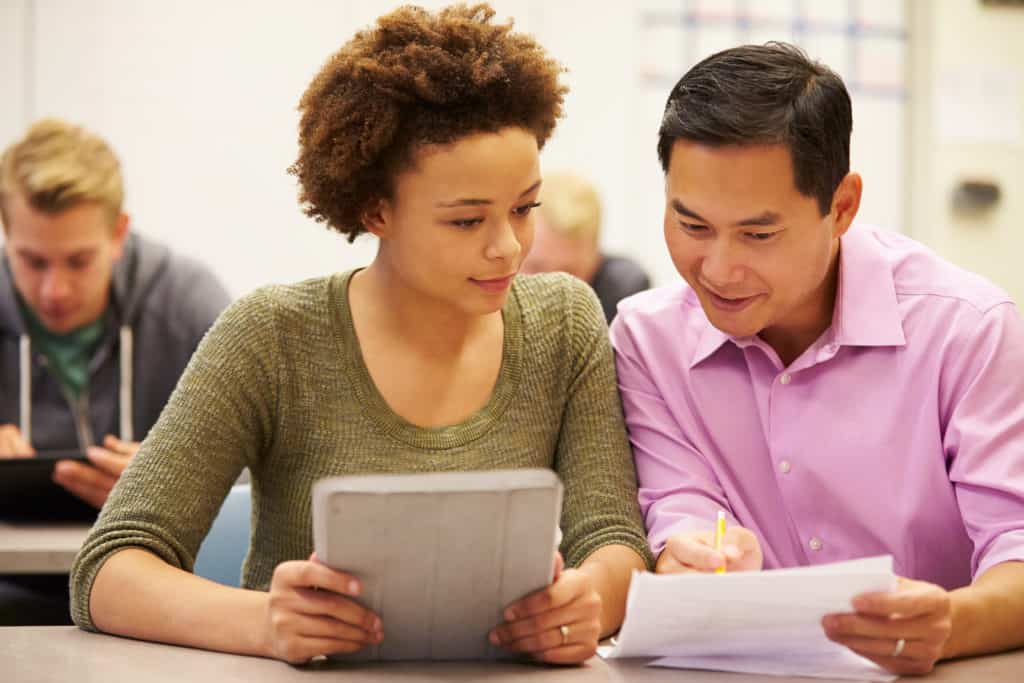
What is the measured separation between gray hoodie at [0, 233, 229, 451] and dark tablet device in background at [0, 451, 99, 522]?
53 cm

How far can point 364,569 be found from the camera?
3.91ft

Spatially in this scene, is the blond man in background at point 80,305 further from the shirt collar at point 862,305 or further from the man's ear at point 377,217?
the shirt collar at point 862,305

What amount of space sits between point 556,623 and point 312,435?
0.47 m

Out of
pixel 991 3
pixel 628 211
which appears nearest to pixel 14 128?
pixel 628 211

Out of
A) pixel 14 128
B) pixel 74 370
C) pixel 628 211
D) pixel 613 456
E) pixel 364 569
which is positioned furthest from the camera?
pixel 628 211

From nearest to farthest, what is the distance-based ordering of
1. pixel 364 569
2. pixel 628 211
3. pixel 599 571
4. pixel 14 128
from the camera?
pixel 364 569 → pixel 599 571 → pixel 14 128 → pixel 628 211

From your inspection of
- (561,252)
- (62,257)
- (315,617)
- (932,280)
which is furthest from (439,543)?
(561,252)

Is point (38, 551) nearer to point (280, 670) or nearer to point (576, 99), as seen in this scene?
point (280, 670)

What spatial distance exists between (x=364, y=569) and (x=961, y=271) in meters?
0.90

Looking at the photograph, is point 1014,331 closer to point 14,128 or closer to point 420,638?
point 420,638

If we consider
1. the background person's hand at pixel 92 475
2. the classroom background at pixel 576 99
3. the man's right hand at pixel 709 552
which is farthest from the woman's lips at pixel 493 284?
the classroom background at pixel 576 99

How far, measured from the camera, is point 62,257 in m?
2.83

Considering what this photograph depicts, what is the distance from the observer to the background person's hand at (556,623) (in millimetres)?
1264

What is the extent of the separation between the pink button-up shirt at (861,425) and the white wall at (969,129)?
360 centimetres
